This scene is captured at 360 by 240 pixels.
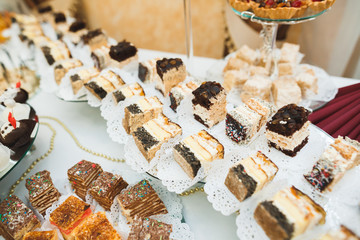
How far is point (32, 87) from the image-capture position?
8.19 ft

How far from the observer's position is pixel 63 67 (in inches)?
84.2

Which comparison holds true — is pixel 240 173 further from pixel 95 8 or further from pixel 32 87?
pixel 95 8

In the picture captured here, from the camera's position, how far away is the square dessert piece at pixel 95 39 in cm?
245

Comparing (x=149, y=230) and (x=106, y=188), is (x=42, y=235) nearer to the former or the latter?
(x=106, y=188)

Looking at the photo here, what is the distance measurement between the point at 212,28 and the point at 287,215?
11.0 ft

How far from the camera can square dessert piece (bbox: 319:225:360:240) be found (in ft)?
3.05

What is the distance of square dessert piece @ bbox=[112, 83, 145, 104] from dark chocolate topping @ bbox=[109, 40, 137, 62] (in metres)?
0.36

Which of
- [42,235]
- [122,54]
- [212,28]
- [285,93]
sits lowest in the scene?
[212,28]

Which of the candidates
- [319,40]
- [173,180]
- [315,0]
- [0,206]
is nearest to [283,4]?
[315,0]

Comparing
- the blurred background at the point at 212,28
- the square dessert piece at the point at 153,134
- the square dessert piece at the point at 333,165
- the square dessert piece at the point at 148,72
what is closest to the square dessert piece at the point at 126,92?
the square dessert piece at the point at 148,72

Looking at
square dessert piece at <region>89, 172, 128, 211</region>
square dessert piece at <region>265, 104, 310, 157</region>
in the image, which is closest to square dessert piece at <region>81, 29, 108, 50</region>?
square dessert piece at <region>89, 172, 128, 211</region>

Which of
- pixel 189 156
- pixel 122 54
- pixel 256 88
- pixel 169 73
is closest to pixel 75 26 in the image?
pixel 122 54

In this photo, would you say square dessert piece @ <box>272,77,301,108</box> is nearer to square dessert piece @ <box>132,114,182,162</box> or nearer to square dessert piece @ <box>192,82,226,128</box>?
square dessert piece @ <box>192,82,226,128</box>

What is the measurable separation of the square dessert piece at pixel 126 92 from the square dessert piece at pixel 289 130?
2.82 feet
